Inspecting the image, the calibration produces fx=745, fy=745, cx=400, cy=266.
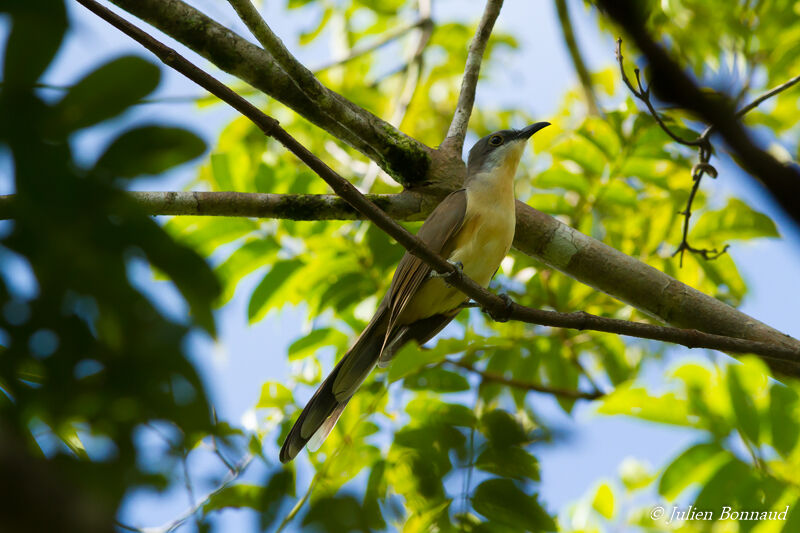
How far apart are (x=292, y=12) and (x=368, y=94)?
1171 mm

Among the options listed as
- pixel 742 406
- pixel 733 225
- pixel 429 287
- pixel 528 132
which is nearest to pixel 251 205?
pixel 429 287

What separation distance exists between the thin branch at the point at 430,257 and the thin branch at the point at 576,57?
11.5ft

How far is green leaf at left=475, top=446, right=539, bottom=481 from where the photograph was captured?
2.71 metres

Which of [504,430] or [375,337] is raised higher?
[375,337]

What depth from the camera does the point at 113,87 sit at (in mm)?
1268

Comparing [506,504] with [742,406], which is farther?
[742,406]

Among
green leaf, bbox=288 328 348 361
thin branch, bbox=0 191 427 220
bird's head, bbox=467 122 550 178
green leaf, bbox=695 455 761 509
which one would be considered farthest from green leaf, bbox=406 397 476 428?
bird's head, bbox=467 122 550 178

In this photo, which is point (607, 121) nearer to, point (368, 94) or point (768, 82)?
point (768, 82)

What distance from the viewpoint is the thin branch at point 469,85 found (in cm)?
446

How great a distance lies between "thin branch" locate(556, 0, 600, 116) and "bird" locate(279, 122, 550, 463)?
2.31 metres

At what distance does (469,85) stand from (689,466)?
257cm

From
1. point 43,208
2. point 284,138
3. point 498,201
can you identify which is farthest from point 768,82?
point 43,208

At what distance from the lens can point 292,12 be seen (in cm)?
648

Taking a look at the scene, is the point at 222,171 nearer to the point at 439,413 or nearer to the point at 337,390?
the point at 337,390
